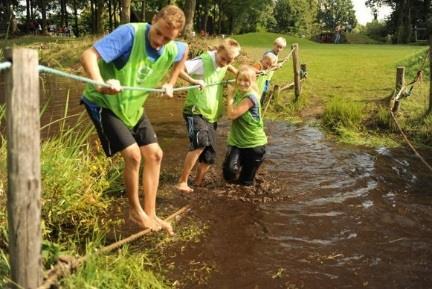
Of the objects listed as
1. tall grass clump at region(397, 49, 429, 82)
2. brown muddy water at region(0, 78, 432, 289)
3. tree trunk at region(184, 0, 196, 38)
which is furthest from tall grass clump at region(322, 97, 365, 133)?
tree trunk at region(184, 0, 196, 38)

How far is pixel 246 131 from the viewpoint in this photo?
6383 mm

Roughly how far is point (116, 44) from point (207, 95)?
2075 mm

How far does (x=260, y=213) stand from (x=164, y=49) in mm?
2228

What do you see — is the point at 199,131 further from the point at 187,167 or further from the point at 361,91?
the point at 361,91

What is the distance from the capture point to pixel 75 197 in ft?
16.8

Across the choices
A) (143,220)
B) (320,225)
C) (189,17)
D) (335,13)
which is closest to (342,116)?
(320,225)

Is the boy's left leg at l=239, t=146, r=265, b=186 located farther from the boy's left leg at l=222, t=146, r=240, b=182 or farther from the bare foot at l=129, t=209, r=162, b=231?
the bare foot at l=129, t=209, r=162, b=231

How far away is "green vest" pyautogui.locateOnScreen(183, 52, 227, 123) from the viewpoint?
6.09 metres

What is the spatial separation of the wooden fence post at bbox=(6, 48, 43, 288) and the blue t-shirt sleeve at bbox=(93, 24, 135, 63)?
1324 millimetres

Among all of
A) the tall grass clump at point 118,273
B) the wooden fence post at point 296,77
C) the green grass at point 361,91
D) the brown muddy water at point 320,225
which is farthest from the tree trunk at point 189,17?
the tall grass clump at point 118,273

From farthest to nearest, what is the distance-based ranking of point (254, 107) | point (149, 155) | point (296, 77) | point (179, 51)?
1. point (296, 77)
2. point (254, 107)
3. point (179, 51)
4. point (149, 155)

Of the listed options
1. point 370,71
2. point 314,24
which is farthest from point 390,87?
point 314,24

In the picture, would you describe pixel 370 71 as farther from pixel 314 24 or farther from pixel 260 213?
pixel 314 24

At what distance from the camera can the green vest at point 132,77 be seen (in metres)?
4.32
